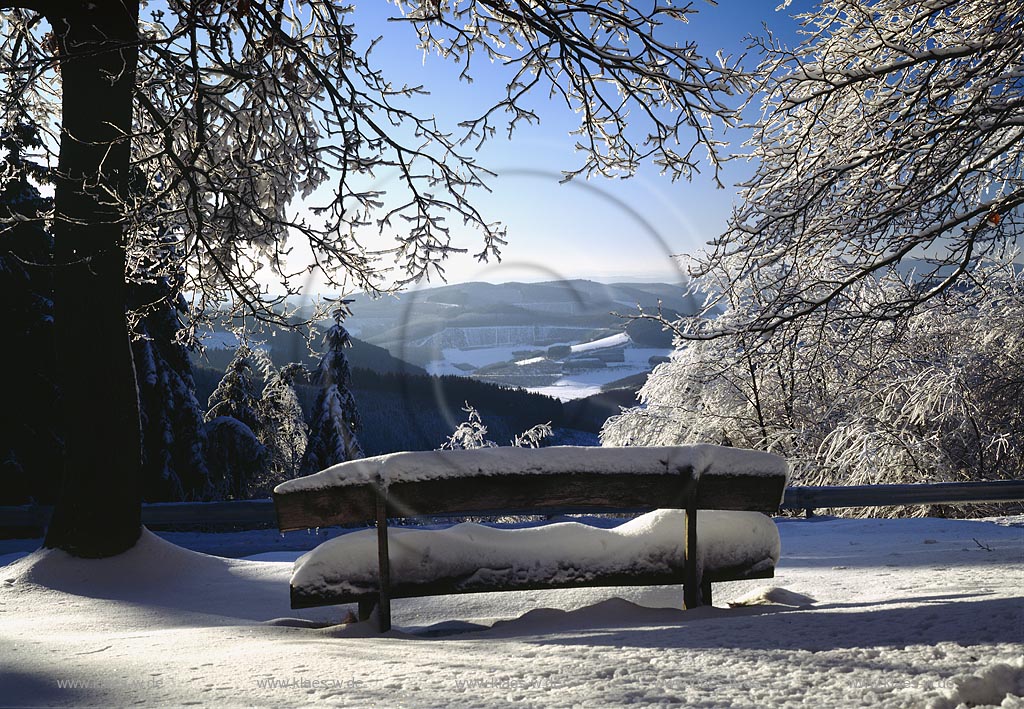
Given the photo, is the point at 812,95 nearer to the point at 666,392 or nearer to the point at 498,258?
the point at 498,258

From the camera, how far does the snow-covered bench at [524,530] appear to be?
440cm

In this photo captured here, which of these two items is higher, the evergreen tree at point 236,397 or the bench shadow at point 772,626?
the evergreen tree at point 236,397

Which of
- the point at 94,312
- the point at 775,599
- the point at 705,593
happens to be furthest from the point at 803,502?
the point at 94,312

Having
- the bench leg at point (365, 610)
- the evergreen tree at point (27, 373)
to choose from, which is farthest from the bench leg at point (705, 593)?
the evergreen tree at point (27, 373)

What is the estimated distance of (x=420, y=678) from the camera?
9.75 feet

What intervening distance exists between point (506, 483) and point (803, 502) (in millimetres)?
5079

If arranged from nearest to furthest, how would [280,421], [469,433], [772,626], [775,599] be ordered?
1. [772,626]
2. [775,599]
3. [469,433]
4. [280,421]

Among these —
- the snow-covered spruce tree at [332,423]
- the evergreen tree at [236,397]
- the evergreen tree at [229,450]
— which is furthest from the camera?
the snow-covered spruce tree at [332,423]

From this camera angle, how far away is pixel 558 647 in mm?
3547

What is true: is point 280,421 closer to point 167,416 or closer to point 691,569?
point 167,416

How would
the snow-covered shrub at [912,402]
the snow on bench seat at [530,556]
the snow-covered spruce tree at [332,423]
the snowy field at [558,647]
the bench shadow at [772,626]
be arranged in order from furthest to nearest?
1. the snow-covered spruce tree at [332,423]
2. the snow-covered shrub at [912,402]
3. the snow on bench seat at [530,556]
4. the bench shadow at [772,626]
5. the snowy field at [558,647]

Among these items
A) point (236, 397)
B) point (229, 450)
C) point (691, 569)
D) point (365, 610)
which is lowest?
point (365, 610)

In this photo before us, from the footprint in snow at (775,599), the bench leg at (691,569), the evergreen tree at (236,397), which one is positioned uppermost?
the evergreen tree at (236,397)

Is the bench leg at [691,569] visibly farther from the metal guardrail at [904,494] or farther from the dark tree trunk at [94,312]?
the dark tree trunk at [94,312]
